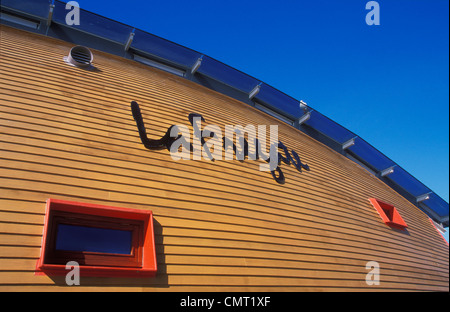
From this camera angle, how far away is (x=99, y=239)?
153 inches

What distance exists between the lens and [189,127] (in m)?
6.32

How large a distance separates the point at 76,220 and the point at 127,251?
2.58 ft

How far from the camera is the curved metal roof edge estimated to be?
7148 millimetres

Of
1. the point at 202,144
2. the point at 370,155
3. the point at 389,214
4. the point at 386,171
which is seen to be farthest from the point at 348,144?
the point at 202,144

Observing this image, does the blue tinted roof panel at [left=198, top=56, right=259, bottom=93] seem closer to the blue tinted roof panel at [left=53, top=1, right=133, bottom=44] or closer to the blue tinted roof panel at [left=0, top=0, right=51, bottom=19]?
the blue tinted roof panel at [left=53, top=1, right=133, bottom=44]

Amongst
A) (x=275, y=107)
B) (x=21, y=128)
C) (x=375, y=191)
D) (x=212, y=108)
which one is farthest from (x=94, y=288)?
(x=375, y=191)

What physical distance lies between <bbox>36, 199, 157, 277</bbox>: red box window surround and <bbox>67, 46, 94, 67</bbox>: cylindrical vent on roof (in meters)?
3.82

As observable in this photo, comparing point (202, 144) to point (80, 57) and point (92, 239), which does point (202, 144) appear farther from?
point (80, 57)

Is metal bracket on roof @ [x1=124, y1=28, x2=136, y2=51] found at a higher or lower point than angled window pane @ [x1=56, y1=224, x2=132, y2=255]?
higher

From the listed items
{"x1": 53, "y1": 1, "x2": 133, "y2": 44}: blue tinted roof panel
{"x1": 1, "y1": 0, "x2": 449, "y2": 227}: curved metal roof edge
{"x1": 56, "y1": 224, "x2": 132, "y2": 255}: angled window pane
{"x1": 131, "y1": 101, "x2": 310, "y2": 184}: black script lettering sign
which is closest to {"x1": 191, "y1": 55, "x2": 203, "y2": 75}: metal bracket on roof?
{"x1": 1, "y1": 0, "x2": 449, "y2": 227}: curved metal roof edge

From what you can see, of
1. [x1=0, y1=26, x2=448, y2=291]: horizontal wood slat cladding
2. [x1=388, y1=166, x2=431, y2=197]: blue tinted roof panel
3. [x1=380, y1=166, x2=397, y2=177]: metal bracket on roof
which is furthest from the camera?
[x1=388, y1=166, x2=431, y2=197]: blue tinted roof panel

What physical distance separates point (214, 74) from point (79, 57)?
13.2 ft

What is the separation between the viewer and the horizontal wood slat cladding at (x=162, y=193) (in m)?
3.83

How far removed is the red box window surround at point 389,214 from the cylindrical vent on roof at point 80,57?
874cm
